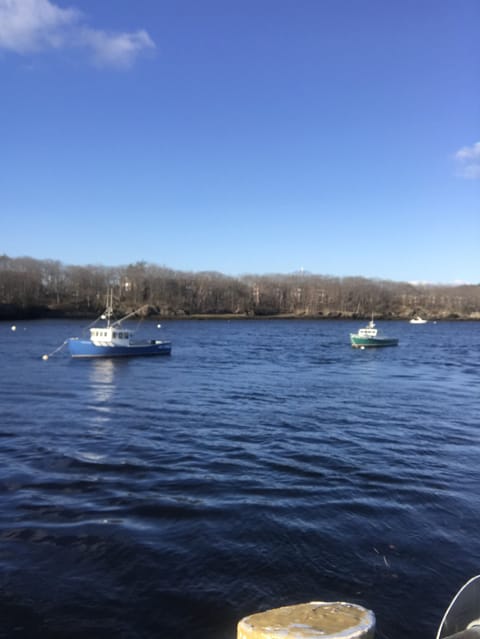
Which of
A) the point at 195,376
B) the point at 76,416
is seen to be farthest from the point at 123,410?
the point at 195,376

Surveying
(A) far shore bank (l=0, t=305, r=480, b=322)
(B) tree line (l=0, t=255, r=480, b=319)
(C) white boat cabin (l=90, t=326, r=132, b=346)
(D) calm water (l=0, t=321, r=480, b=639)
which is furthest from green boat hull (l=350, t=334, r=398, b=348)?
(B) tree line (l=0, t=255, r=480, b=319)

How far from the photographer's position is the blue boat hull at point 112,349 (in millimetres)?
49156

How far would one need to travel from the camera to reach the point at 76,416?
23484mm

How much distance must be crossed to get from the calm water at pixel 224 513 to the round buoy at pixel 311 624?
3538mm

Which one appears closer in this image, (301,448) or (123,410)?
(301,448)

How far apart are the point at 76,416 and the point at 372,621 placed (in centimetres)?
2092

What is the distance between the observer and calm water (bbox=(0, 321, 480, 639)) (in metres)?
8.33

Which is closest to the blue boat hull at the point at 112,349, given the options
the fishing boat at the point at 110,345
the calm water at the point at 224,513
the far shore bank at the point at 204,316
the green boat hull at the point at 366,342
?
the fishing boat at the point at 110,345

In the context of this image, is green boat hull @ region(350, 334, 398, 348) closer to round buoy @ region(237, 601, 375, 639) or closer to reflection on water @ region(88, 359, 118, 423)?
reflection on water @ region(88, 359, 118, 423)

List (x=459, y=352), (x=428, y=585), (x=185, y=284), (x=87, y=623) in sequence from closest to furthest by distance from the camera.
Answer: (x=87, y=623) → (x=428, y=585) → (x=459, y=352) → (x=185, y=284)

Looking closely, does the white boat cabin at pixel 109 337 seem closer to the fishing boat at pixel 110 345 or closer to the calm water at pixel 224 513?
the fishing boat at pixel 110 345

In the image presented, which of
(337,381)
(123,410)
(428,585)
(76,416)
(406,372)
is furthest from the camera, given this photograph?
(406,372)

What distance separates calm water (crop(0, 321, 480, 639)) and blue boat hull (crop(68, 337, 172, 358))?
21.8m

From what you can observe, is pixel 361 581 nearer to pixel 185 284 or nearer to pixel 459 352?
pixel 459 352
